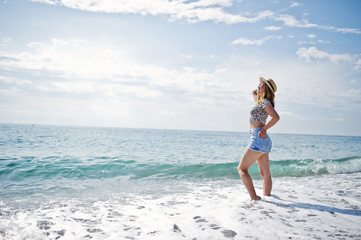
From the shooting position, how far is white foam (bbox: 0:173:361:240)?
3.27 m

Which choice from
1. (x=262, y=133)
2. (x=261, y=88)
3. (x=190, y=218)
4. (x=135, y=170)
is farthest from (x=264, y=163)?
(x=135, y=170)

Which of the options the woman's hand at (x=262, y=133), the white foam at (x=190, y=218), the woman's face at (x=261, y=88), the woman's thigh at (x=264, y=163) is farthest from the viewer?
the woman's thigh at (x=264, y=163)

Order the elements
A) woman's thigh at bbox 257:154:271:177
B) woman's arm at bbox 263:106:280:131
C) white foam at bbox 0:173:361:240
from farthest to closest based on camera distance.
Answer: woman's thigh at bbox 257:154:271:177, woman's arm at bbox 263:106:280:131, white foam at bbox 0:173:361:240

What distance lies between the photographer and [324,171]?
1106 centimetres

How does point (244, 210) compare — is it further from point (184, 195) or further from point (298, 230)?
point (184, 195)

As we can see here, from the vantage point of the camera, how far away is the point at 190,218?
394 cm

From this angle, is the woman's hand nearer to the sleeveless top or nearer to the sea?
the sleeveless top

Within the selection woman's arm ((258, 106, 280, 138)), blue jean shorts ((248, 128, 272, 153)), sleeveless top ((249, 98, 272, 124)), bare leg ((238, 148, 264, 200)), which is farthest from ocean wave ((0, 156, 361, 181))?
woman's arm ((258, 106, 280, 138))

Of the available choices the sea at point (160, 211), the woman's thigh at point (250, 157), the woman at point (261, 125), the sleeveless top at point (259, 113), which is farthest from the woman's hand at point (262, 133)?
the sea at point (160, 211)

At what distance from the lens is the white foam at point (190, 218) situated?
3.27 metres

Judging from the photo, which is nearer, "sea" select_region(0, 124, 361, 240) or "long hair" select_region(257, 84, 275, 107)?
"sea" select_region(0, 124, 361, 240)

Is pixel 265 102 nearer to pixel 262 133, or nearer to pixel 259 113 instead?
pixel 259 113

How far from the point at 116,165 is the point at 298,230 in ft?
29.7

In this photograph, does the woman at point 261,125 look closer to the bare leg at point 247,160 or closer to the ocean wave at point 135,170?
the bare leg at point 247,160
